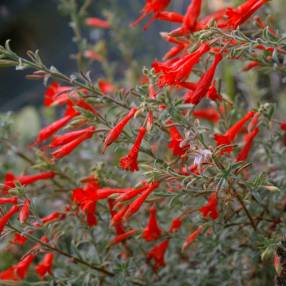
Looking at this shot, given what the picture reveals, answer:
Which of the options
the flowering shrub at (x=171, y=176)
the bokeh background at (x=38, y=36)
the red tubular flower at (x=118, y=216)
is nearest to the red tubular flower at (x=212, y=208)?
the flowering shrub at (x=171, y=176)

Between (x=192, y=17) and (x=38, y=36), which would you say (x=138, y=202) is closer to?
(x=192, y=17)

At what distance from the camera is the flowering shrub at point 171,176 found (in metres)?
1.85

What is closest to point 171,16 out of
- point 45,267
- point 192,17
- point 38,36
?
point 192,17

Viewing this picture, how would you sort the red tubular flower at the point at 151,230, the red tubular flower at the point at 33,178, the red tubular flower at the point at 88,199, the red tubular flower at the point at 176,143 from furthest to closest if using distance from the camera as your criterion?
the red tubular flower at the point at 33,178 → the red tubular flower at the point at 151,230 → the red tubular flower at the point at 88,199 → the red tubular flower at the point at 176,143

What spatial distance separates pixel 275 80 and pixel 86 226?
2.87m

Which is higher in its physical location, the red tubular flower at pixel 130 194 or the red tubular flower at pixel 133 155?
the red tubular flower at pixel 133 155

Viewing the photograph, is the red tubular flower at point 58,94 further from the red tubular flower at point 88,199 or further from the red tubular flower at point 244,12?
the red tubular flower at point 244,12

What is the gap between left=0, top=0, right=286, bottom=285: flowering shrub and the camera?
1846 mm

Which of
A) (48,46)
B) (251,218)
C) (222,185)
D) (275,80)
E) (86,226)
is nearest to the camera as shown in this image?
(222,185)

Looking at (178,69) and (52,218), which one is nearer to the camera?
(178,69)

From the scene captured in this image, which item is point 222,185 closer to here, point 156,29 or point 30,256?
point 30,256

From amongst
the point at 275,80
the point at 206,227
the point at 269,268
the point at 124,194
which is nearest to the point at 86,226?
the point at 124,194

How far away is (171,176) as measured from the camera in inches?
73.2

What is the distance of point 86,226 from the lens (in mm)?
2311
